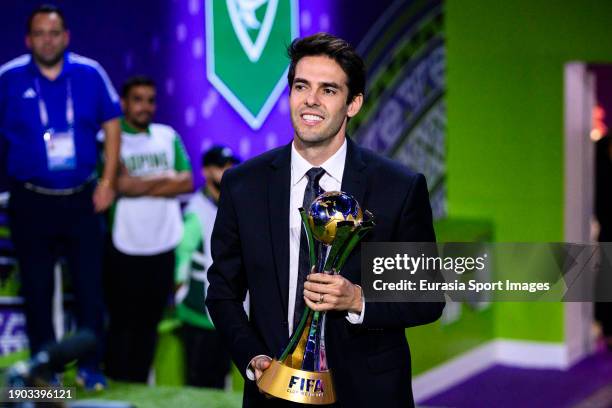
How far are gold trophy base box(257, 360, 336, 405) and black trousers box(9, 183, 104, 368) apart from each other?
2427mm

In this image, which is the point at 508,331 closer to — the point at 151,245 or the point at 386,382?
the point at 151,245

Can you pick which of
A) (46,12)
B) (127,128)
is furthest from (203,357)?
(46,12)

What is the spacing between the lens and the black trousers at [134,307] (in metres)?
4.98

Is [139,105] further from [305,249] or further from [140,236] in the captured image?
[305,249]

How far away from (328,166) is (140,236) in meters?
3.02

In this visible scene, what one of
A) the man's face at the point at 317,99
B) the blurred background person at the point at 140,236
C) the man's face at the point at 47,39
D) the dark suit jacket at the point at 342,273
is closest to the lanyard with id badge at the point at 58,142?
the man's face at the point at 47,39

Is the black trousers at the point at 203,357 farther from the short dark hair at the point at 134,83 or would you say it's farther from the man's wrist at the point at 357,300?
the man's wrist at the point at 357,300

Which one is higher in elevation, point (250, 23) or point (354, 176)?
point (250, 23)

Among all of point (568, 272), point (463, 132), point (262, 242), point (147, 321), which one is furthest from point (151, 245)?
point (463, 132)

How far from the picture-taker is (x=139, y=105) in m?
5.02

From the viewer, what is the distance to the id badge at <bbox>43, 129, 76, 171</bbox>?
4258 millimetres

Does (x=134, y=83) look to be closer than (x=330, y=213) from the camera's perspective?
No

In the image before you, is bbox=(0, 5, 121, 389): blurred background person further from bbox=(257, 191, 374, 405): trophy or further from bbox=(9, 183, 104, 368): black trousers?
bbox=(257, 191, 374, 405): trophy

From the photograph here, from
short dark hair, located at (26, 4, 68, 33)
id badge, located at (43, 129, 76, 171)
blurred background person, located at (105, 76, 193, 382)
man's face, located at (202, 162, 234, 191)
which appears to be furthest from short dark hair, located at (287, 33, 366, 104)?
man's face, located at (202, 162, 234, 191)
